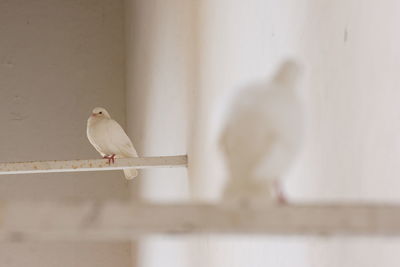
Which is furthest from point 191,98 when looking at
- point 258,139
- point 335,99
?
point 258,139

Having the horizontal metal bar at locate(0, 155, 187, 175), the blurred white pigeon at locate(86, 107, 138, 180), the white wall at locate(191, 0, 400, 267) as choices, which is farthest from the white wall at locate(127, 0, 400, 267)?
the blurred white pigeon at locate(86, 107, 138, 180)

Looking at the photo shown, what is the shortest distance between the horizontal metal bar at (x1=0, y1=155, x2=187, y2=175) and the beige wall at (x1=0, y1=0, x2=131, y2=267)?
7.65 feet

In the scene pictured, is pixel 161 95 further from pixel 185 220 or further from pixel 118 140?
pixel 185 220

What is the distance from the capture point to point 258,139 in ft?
3.36

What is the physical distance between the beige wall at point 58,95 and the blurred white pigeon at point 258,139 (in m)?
4.94

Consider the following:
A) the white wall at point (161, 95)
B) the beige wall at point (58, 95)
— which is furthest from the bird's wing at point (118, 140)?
the beige wall at point (58, 95)

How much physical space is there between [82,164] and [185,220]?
2.69 meters

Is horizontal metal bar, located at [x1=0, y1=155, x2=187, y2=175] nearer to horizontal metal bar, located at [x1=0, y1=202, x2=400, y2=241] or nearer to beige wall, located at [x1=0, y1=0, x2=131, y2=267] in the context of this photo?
beige wall, located at [x1=0, y1=0, x2=131, y2=267]

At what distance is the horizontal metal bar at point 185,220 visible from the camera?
0.91m

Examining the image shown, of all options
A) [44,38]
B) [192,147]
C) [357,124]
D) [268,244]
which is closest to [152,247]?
[192,147]

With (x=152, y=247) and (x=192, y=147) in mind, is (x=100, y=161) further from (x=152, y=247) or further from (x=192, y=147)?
(x=152, y=247)

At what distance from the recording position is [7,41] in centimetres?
601

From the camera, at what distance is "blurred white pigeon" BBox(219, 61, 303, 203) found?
3.35 feet

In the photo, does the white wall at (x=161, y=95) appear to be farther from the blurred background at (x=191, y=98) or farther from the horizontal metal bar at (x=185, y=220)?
the horizontal metal bar at (x=185, y=220)
